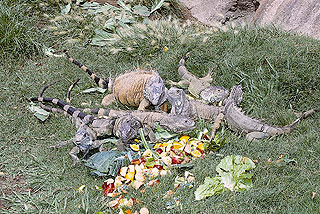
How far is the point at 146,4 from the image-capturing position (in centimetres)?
844

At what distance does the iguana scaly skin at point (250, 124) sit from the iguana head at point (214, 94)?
361 millimetres

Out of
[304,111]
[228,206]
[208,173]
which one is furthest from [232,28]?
[228,206]

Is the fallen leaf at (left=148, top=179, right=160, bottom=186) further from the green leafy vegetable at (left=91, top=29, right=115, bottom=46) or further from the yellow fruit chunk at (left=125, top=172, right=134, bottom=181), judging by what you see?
the green leafy vegetable at (left=91, top=29, right=115, bottom=46)

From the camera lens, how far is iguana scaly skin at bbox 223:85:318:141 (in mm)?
4898

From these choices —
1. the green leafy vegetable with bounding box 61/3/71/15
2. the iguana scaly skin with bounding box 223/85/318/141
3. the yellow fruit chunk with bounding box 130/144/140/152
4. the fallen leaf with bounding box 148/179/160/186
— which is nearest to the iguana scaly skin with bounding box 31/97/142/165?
the yellow fruit chunk with bounding box 130/144/140/152

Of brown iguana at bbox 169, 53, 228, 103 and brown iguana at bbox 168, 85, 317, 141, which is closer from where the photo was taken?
brown iguana at bbox 168, 85, 317, 141

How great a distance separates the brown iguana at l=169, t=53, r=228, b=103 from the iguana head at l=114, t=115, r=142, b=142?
1.21 m

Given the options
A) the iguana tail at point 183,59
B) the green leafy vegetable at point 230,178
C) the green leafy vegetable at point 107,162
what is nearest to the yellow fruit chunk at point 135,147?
the green leafy vegetable at point 107,162

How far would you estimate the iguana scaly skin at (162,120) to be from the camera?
16.3 feet

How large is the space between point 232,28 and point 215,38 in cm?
42

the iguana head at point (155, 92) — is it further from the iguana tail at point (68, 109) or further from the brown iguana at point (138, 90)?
the iguana tail at point (68, 109)

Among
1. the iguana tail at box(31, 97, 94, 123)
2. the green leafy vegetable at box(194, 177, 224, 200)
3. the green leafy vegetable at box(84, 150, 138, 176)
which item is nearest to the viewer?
the green leafy vegetable at box(194, 177, 224, 200)

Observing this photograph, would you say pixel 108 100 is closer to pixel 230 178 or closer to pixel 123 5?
pixel 230 178

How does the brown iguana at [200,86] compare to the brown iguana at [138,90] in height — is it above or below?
above
